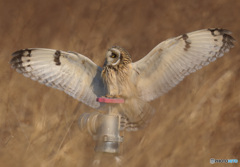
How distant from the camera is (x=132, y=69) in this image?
1.55m

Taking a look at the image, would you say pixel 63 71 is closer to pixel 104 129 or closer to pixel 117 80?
pixel 117 80

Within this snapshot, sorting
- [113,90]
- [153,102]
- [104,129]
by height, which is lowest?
[104,129]

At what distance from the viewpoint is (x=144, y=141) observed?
6.72 ft

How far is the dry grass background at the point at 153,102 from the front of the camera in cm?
202

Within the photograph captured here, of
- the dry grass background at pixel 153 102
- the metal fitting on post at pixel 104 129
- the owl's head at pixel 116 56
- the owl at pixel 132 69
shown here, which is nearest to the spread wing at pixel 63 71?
the owl at pixel 132 69

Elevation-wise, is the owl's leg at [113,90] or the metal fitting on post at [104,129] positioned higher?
the owl's leg at [113,90]

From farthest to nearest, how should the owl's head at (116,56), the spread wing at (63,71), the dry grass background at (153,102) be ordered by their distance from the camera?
the dry grass background at (153,102)
the spread wing at (63,71)
the owl's head at (116,56)

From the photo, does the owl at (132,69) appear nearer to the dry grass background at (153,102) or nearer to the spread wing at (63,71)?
the spread wing at (63,71)

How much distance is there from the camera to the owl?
151 centimetres

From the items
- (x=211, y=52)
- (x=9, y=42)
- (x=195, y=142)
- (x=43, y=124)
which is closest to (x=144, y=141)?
(x=195, y=142)

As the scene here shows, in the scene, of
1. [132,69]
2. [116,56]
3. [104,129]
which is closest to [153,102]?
[132,69]

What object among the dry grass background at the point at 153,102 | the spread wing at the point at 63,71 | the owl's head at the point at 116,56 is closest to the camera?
the owl's head at the point at 116,56

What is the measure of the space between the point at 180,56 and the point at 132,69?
0.17 metres

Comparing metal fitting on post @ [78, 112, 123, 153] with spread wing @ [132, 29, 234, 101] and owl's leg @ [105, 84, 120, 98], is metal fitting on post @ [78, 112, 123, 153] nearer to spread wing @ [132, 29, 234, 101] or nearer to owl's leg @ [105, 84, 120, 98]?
owl's leg @ [105, 84, 120, 98]
